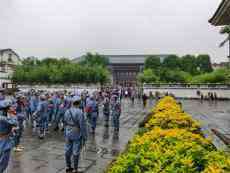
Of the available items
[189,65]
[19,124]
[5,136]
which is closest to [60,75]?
[189,65]

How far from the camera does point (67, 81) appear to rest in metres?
56.4

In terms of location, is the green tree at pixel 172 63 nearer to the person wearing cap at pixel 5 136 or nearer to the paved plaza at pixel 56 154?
the paved plaza at pixel 56 154

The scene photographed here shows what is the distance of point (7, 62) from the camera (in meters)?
65.9

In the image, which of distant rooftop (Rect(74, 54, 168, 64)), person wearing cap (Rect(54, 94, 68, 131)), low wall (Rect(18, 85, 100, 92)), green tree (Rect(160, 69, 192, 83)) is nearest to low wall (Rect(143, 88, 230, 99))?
green tree (Rect(160, 69, 192, 83))

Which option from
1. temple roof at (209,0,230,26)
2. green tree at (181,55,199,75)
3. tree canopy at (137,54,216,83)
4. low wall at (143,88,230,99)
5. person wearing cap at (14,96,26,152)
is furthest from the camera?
green tree at (181,55,199,75)

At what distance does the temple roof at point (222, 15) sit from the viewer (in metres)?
17.3

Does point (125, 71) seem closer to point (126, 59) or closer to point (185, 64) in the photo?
point (126, 59)

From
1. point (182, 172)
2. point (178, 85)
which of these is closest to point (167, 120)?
point (182, 172)

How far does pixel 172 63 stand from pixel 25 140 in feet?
213

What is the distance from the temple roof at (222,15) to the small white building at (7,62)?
44069 millimetres

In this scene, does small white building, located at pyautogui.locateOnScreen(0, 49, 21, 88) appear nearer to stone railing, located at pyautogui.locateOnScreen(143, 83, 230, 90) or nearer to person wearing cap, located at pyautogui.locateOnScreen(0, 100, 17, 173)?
stone railing, located at pyautogui.locateOnScreen(143, 83, 230, 90)

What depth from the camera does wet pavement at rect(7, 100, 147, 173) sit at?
753 cm

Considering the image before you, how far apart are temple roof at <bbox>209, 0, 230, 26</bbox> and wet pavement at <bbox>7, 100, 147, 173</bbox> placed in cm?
949

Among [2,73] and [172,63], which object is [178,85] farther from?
[2,73]
